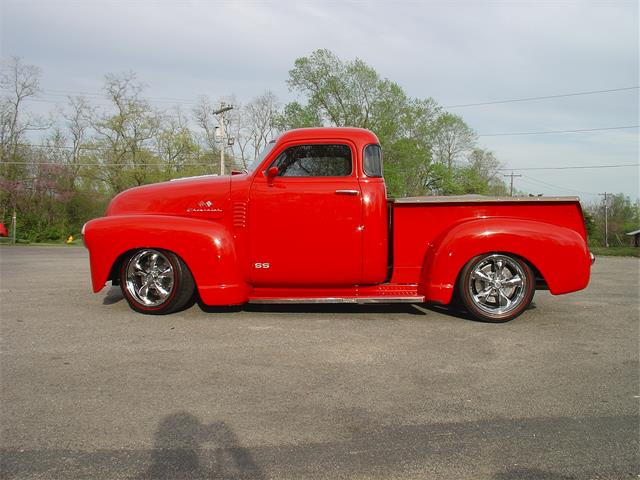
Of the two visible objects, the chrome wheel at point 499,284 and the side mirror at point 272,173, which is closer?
the chrome wheel at point 499,284

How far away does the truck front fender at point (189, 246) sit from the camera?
198 inches

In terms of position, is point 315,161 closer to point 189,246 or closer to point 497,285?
point 189,246

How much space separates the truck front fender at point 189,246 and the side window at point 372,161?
1654mm

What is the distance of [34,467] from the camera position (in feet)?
7.27

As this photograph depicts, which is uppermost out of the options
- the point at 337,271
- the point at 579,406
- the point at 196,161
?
the point at 196,161

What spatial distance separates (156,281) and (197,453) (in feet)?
10.5

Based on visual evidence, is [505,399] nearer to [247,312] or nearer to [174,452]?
[174,452]

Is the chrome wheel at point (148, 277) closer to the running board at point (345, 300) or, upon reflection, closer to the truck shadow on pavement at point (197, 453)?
the running board at point (345, 300)

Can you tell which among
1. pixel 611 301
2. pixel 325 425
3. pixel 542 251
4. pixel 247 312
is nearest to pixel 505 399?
pixel 325 425

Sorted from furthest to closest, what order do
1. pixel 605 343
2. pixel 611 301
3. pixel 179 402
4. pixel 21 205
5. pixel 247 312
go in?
pixel 21 205 < pixel 611 301 < pixel 247 312 < pixel 605 343 < pixel 179 402

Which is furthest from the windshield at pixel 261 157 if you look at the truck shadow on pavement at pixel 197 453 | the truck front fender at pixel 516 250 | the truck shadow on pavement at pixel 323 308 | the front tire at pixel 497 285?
the truck shadow on pavement at pixel 197 453

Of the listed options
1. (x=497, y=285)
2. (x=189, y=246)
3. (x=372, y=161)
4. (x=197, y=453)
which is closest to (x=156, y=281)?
(x=189, y=246)

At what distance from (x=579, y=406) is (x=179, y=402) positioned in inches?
95.9

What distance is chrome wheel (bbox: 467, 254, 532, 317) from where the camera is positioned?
16.6ft
